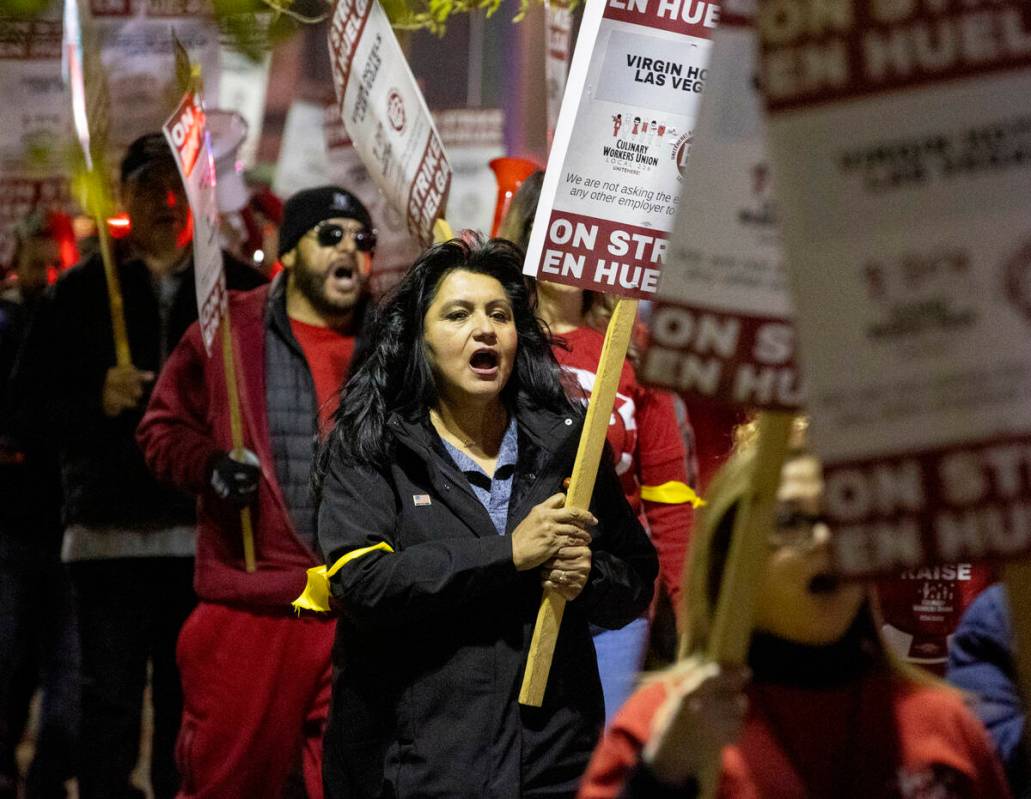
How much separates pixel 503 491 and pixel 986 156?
224 centimetres

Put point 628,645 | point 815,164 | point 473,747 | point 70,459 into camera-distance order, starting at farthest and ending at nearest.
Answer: point 70,459 < point 628,645 < point 473,747 < point 815,164

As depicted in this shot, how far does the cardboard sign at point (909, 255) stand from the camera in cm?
264

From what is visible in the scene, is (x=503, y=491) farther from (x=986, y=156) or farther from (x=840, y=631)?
(x=986, y=156)

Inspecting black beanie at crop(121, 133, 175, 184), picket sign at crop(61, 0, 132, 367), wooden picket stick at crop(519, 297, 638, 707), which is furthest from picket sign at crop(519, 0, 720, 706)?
black beanie at crop(121, 133, 175, 184)

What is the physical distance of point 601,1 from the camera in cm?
493

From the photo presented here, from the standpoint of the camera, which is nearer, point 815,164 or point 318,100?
point 815,164

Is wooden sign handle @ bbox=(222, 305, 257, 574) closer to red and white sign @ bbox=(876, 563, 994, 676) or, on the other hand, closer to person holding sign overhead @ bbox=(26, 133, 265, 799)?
person holding sign overhead @ bbox=(26, 133, 265, 799)

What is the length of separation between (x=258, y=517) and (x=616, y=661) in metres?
1.39

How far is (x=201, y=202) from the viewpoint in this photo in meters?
6.64

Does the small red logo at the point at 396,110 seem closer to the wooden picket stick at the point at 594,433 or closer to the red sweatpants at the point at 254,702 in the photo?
the red sweatpants at the point at 254,702

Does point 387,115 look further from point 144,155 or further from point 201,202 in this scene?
point 144,155

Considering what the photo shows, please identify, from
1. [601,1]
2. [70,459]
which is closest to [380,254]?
[70,459]

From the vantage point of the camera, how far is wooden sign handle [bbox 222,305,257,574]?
20.7 feet

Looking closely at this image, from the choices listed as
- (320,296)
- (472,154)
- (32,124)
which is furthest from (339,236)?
(32,124)
